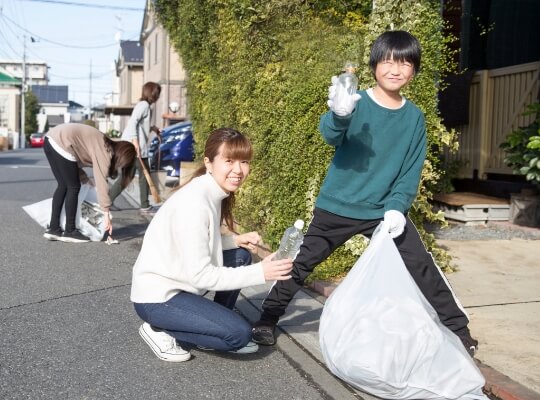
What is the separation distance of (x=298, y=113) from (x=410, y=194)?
84.4 inches

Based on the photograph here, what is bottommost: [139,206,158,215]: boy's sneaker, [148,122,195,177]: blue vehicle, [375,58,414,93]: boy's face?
[139,206,158,215]: boy's sneaker

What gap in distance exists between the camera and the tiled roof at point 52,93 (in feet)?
336

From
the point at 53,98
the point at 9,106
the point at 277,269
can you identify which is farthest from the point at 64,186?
the point at 53,98

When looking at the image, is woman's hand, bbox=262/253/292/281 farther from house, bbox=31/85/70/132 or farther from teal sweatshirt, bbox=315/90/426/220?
house, bbox=31/85/70/132

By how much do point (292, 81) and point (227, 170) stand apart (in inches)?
98.6

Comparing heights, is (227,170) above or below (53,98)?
below

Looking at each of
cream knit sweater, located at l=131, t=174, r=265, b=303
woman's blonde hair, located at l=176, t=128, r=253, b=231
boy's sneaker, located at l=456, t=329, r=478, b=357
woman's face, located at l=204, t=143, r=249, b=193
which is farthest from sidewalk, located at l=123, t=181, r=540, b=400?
woman's blonde hair, located at l=176, t=128, r=253, b=231

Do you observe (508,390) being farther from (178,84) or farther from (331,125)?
(178,84)

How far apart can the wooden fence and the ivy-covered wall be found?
246cm

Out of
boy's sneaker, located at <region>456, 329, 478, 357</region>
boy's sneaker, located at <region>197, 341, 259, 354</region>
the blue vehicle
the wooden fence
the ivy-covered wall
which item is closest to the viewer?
boy's sneaker, located at <region>456, 329, 478, 357</region>

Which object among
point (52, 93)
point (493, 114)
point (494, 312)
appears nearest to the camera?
point (494, 312)

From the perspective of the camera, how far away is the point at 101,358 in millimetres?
3859

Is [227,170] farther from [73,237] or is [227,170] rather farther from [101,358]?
[73,237]

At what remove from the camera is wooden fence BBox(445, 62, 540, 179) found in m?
8.93
